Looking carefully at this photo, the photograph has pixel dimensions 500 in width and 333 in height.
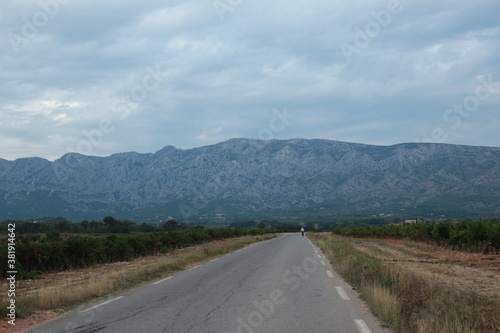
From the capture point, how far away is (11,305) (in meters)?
9.91

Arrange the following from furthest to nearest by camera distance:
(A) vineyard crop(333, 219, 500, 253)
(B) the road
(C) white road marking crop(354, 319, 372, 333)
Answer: (A) vineyard crop(333, 219, 500, 253), (B) the road, (C) white road marking crop(354, 319, 372, 333)

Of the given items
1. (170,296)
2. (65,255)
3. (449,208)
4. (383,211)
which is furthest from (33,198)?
(170,296)

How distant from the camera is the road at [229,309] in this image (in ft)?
26.5

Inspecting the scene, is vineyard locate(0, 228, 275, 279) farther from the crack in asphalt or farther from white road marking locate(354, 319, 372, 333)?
white road marking locate(354, 319, 372, 333)

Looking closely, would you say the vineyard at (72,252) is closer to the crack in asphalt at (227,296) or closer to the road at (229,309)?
the road at (229,309)

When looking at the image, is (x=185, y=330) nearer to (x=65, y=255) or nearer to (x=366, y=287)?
(x=366, y=287)

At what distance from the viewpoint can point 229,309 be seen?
31.9ft

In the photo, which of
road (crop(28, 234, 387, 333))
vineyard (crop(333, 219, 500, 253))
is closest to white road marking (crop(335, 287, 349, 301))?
road (crop(28, 234, 387, 333))

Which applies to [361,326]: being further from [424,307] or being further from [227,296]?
[227,296]

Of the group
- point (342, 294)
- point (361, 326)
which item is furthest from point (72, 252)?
point (361, 326)

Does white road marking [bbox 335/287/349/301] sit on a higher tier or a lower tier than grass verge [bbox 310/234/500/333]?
lower

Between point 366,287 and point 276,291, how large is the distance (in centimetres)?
247

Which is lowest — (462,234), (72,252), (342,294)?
(462,234)

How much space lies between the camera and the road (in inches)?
317
